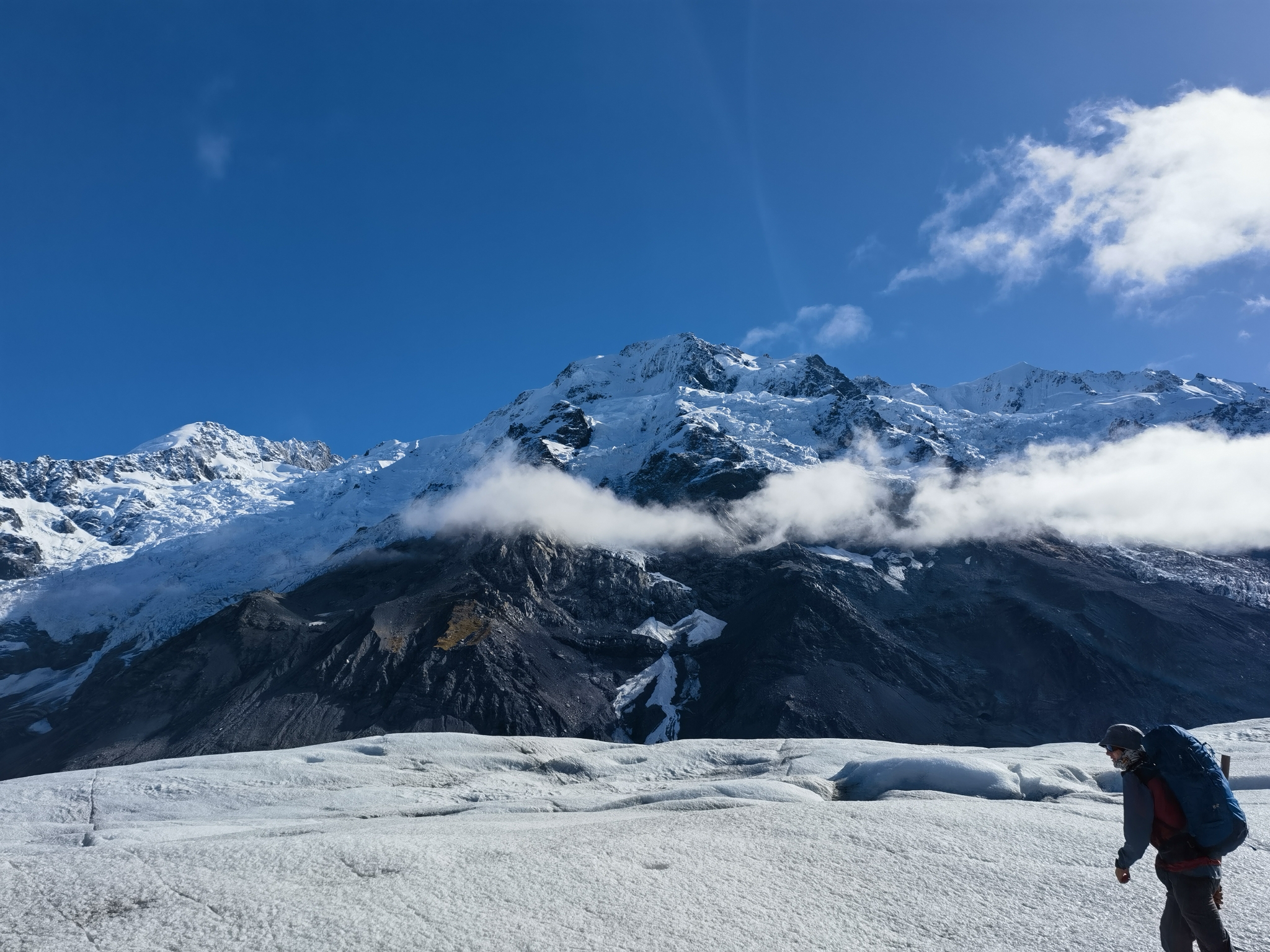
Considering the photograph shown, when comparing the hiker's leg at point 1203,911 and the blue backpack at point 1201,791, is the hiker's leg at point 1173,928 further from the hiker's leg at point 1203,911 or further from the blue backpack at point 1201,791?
the blue backpack at point 1201,791

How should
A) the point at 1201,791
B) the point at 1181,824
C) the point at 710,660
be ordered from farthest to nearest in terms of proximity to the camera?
the point at 710,660 → the point at 1181,824 → the point at 1201,791

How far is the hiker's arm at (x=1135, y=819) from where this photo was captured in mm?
8477

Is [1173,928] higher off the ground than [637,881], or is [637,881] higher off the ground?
[1173,928]

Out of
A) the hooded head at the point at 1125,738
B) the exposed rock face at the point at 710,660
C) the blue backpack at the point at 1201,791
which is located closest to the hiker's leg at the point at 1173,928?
the blue backpack at the point at 1201,791

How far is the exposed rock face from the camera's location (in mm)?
112938

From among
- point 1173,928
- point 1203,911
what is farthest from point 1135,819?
point 1173,928

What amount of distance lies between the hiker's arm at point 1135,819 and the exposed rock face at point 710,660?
9712 centimetres

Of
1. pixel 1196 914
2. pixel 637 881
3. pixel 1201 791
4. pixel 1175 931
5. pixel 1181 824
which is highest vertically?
pixel 1201 791

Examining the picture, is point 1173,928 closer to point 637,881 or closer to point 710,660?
point 637,881

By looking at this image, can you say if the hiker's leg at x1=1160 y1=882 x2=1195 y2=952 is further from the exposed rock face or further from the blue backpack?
the exposed rock face

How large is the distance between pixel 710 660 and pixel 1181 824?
13081 centimetres

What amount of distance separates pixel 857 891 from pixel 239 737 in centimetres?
11609

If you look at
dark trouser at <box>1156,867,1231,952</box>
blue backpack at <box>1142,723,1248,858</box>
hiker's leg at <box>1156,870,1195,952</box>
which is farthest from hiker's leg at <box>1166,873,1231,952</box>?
blue backpack at <box>1142,723,1248,858</box>

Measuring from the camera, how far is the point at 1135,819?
856 cm
